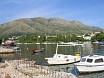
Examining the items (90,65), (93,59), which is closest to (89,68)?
(90,65)

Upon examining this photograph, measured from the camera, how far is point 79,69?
52438mm

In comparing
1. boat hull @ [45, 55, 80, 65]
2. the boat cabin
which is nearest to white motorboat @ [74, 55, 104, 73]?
the boat cabin

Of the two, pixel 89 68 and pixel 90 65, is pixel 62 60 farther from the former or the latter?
pixel 90 65

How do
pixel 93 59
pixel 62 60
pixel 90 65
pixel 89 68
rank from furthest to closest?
pixel 62 60
pixel 93 59
pixel 89 68
pixel 90 65

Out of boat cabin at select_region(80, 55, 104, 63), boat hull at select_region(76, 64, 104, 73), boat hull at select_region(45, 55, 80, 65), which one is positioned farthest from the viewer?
boat hull at select_region(45, 55, 80, 65)

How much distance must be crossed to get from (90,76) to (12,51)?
269 feet

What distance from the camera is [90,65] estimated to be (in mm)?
52500

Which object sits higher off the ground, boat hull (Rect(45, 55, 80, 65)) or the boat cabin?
the boat cabin

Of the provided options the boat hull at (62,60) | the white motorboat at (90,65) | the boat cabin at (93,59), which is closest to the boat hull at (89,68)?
the white motorboat at (90,65)

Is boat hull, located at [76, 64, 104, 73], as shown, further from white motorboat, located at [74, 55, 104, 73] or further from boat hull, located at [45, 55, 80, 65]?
boat hull, located at [45, 55, 80, 65]

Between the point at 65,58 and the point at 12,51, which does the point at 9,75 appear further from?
the point at 12,51

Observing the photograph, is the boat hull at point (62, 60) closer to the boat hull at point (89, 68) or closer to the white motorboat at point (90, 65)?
the white motorboat at point (90, 65)

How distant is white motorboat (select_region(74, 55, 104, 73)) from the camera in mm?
52219

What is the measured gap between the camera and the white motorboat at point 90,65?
52.2 meters
